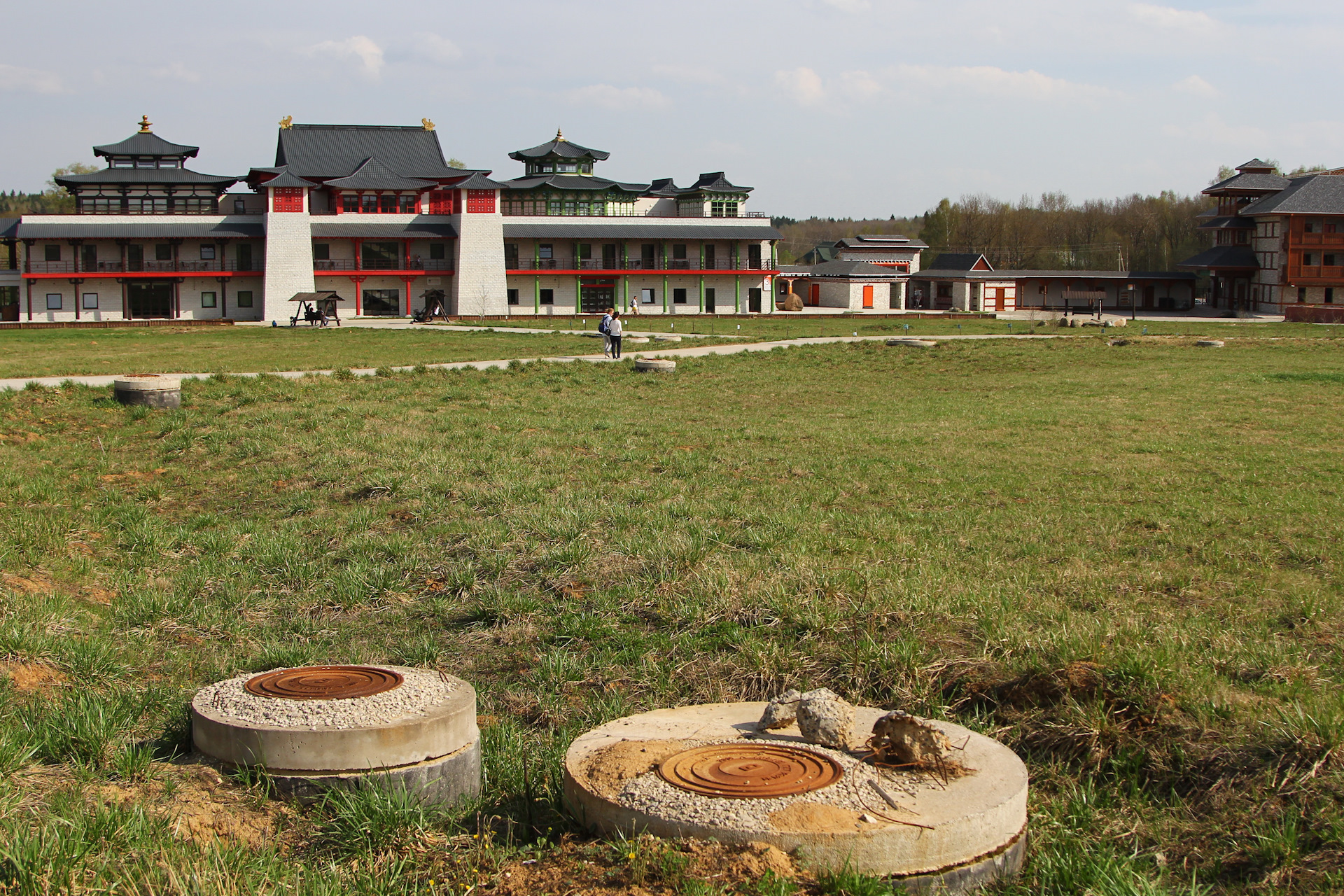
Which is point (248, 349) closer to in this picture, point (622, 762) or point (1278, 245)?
point (622, 762)

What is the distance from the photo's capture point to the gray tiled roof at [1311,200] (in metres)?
74.1

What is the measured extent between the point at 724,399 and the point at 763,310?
195 feet

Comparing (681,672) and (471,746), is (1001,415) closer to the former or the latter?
(681,672)

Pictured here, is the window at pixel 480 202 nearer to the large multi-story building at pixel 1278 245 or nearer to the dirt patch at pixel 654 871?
the large multi-story building at pixel 1278 245

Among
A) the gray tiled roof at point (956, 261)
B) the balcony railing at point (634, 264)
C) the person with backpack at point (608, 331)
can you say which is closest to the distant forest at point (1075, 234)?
the gray tiled roof at point (956, 261)

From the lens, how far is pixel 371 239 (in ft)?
229

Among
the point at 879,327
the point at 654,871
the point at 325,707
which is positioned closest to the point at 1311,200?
the point at 879,327

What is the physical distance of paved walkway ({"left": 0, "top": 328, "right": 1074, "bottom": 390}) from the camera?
22.5 m

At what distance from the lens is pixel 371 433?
15664 mm

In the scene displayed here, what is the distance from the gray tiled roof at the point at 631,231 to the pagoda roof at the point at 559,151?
6.14 m

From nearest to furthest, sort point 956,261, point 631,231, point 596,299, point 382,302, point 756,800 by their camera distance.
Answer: point 756,800, point 382,302, point 631,231, point 596,299, point 956,261

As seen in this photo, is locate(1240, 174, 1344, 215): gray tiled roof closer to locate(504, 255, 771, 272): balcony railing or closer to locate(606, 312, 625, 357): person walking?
locate(504, 255, 771, 272): balcony railing

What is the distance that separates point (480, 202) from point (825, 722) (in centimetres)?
6870

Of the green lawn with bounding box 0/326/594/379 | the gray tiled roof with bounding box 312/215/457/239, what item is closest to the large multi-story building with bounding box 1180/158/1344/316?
the green lawn with bounding box 0/326/594/379
